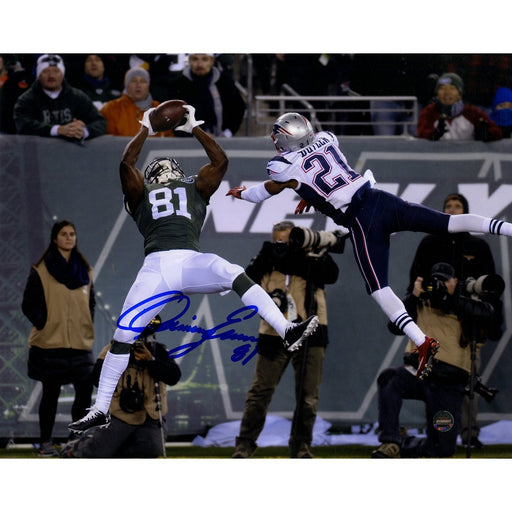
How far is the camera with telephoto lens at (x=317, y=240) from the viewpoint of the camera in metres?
7.69

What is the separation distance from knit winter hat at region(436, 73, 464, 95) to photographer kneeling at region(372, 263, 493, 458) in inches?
69.0

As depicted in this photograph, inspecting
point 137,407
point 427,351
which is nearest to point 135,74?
point 137,407

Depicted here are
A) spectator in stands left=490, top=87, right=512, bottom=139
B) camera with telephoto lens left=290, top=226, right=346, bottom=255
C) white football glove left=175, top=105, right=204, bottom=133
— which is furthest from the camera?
Answer: spectator in stands left=490, top=87, right=512, bottom=139

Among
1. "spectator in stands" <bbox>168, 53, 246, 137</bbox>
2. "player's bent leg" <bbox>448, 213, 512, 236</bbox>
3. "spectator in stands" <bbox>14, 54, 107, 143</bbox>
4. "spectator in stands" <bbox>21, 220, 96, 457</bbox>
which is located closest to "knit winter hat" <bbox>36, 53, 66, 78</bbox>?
"spectator in stands" <bbox>14, 54, 107, 143</bbox>

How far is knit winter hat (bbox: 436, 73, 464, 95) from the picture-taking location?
28.9 feet

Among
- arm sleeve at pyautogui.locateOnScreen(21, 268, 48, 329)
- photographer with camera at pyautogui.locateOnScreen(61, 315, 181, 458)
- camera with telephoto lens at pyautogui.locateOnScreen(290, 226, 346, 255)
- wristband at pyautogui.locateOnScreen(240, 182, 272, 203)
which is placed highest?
wristband at pyautogui.locateOnScreen(240, 182, 272, 203)

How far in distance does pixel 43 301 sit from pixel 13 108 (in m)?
A: 1.73

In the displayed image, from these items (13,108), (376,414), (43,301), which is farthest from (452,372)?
(13,108)

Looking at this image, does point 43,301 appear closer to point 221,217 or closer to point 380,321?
point 221,217

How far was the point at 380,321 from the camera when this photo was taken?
356 inches

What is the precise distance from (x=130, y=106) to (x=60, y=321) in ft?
6.26

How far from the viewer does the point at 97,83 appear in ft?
28.9

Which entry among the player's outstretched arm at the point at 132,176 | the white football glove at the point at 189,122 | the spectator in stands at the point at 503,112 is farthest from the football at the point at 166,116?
the spectator in stands at the point at 503,112

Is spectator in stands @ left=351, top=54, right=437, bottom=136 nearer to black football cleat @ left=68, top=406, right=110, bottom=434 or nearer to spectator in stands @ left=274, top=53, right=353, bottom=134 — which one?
spectator in stands @ left=274, top=53, right=353, bottom=134
